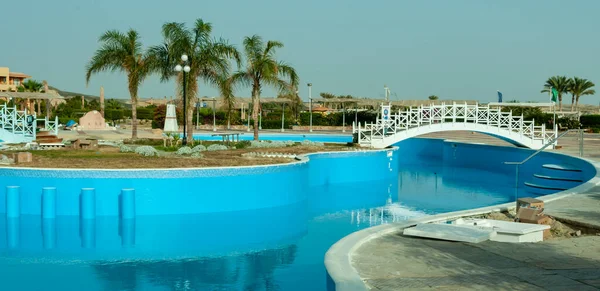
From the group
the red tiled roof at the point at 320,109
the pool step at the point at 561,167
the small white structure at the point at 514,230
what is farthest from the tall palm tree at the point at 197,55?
the red tiled roof at the point at 320,109

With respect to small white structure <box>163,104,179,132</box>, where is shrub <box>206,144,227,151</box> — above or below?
below

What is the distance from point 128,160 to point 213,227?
497 centimetres

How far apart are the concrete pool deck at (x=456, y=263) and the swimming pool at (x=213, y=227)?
1.64m

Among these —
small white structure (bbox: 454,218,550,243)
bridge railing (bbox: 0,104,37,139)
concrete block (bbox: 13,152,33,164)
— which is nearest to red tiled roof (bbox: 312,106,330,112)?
bridge railing (bbox: 0,104,37,139)

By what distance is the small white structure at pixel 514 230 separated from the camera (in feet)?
33.3

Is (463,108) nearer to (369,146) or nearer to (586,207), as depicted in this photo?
(369,146)

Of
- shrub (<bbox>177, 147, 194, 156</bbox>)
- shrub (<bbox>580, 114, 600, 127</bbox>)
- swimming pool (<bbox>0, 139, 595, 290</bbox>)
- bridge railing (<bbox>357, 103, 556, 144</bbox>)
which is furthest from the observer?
shrub (<bbox>580, 114, 600, 127</bbox>)

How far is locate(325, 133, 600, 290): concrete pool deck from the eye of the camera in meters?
7.68

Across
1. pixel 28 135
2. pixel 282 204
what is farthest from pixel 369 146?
pixel 28 135

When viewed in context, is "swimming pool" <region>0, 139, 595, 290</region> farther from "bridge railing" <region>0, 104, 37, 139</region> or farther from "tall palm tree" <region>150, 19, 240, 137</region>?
"bridge railing" <region>0, 104, 37, 139</region>

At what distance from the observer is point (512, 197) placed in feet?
73.9

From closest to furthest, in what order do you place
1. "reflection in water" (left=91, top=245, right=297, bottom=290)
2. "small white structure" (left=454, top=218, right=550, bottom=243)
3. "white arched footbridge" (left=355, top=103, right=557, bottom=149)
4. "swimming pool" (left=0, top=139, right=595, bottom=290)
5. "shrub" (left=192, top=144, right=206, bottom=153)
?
"small white structure" (left=454, top=218, right=550, bottom=243) → "reflection in water" (left=91, top=245, right=297, bottom=290) → "swimming pool" (left=0, top=139, right=595, bottom=290) → "shrub" (left=192, top=144, right=206, bottom=153) → "white arched footbridge" (left=355, top=103, right=557, bottom=149)

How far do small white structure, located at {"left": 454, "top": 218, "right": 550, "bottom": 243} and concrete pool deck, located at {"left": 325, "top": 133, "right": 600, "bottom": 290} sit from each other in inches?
7.8

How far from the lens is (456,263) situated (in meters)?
8.68
